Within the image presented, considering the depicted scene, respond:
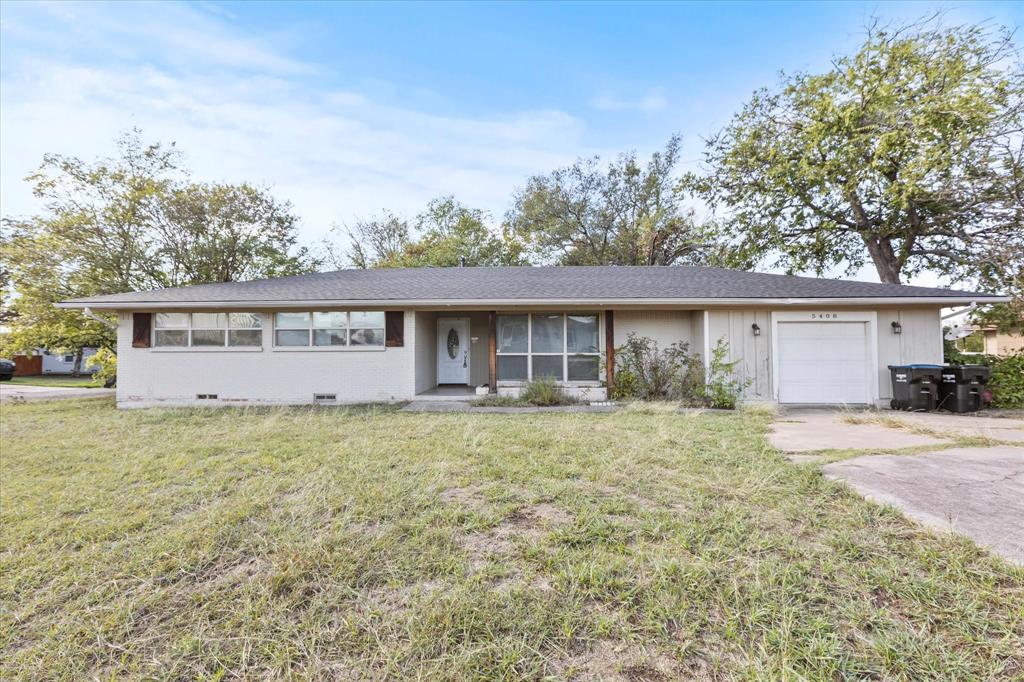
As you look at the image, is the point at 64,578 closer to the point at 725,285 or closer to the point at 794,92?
the point at 725,285

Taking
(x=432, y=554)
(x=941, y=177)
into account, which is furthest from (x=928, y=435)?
(x=941, y=177)

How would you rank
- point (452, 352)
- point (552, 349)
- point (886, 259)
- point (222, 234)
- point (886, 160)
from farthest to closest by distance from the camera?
point (222, 234)
point (886, 259)
point (886, 160)
point (452, 352)
point (552, 349)

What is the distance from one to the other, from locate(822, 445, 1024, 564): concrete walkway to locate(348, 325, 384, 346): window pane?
8565 mm

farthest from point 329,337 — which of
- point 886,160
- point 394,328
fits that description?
point 886,160

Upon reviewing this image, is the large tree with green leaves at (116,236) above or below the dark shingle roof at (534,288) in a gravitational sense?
above

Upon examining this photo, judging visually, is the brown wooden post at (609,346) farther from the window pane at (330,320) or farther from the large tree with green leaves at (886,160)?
the large tree with green leaves at (886,160)

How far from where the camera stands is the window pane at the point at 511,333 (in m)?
10.2

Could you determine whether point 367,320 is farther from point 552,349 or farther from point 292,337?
point 552,349

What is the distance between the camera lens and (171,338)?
9992 millimetres

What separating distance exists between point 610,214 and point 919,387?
15775mm

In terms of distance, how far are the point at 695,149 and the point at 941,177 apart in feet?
26.2

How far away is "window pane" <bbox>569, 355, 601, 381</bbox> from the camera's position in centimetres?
998

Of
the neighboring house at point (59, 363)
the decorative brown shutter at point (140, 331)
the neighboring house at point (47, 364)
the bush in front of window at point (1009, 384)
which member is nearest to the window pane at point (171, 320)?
the decorative brown shutter at point (140, 331)

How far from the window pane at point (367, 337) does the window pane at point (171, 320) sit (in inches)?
157
